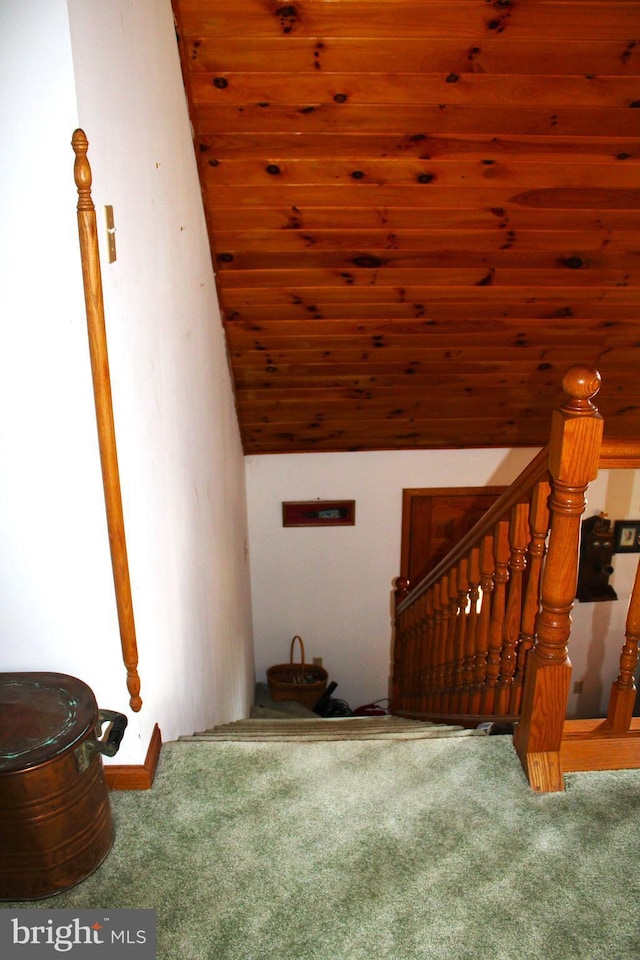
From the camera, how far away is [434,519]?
500cm

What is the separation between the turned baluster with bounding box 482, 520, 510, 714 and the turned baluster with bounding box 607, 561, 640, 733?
1.26ft

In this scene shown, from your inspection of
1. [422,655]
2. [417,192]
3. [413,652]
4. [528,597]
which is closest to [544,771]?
[528,597]

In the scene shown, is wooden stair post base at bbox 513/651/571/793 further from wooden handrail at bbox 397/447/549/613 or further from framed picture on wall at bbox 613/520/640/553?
framed picture on wall at bbox 613/520/640/553

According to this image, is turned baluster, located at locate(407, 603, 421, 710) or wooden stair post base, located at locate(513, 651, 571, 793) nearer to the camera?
wooden stair post base, located at locate(513, 651, 571, 793)

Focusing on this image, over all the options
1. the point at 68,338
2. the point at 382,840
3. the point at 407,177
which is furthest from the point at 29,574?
the point at 407,177

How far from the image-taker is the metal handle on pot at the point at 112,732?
1527 millimetres

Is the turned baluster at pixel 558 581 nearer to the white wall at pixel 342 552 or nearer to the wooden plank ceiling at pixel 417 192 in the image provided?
the wooden plank ceiling at pixel 417 192

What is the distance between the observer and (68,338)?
4.71 ft

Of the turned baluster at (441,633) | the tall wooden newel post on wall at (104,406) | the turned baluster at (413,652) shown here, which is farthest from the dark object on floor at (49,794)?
the turned baluster at (413,652)

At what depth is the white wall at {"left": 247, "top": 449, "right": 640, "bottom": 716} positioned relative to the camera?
15.8 ft

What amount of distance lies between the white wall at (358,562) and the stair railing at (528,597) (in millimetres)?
1998

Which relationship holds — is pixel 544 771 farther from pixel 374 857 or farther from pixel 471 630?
pixel 471 630

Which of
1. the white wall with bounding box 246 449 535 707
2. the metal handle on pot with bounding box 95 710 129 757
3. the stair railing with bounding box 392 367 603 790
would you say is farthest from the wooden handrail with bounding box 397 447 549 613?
the white wall with bounding box 246 449 535 707

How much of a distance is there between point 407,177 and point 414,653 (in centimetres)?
220
